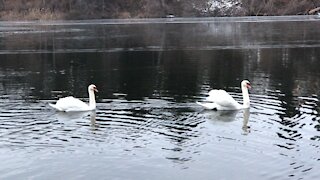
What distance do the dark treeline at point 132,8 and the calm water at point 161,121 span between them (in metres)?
72.3

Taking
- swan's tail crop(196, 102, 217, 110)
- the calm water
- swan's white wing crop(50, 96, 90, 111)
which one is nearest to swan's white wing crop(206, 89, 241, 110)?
swan's tail crop(196, 102, 217, 110)

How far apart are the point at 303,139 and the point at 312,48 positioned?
28.7 meters

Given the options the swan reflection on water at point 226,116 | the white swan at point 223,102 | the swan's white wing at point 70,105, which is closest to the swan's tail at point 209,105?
the white swan at point 223,102

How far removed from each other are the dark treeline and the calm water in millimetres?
72322

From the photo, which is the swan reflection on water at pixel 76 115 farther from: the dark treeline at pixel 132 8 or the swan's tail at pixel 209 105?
the dark treeline at pixel 132 8

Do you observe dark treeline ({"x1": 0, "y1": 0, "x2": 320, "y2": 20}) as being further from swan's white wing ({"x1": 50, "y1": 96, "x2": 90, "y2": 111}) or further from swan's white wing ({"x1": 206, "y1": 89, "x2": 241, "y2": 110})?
swan's white wing ({"x1": 50, "y1": 96, "x2": 90, "y2": 111})

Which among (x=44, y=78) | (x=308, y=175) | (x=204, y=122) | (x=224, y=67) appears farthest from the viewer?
(x=224, y=67)

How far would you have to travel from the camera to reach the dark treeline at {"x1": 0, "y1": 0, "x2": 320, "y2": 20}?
109688 millimetres

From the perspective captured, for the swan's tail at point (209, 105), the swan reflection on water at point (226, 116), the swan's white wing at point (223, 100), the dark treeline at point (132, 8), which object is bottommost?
the swan reflection on water at point (226, 116)

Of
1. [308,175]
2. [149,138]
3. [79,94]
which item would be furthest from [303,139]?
[79,94]

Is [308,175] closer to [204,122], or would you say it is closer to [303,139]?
[303,139]

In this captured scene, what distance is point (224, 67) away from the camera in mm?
33625

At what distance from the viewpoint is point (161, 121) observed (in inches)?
728

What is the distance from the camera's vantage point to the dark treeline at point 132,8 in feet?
360
